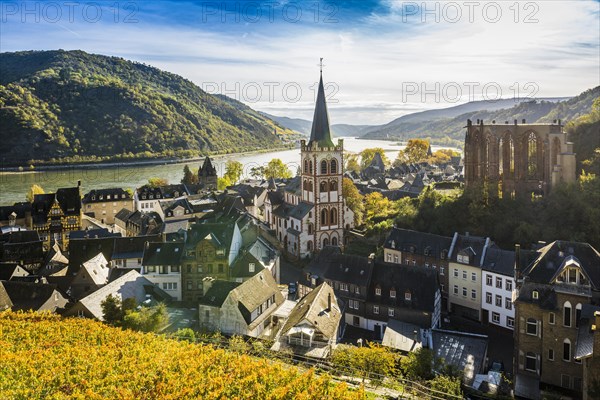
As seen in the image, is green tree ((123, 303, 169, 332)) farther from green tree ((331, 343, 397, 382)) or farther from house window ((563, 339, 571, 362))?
house window ((563, 339, 571, 362))

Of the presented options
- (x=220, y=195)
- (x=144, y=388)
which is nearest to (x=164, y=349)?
(x=144, y=388)

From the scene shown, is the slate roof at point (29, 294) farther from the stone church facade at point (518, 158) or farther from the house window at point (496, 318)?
the stone church facade at point (518, 158)

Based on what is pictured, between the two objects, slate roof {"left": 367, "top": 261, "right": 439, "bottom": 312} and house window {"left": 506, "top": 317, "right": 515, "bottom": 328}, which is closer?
slate roof {"left": 367, "top": 261, "right": 439, "bottom": 312}

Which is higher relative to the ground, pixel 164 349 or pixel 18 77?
pixel 18 77

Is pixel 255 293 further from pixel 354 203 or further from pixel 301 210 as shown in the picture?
pixel 354 203

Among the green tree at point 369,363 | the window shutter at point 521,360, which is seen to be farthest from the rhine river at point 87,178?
the window shutter at point 521,360

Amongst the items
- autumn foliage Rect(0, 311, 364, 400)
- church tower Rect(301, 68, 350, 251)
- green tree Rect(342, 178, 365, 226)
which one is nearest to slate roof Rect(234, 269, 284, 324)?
autumn foliage Rect(0, 311, 364, 400)

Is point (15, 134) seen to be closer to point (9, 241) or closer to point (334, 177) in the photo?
point (9, 241)
